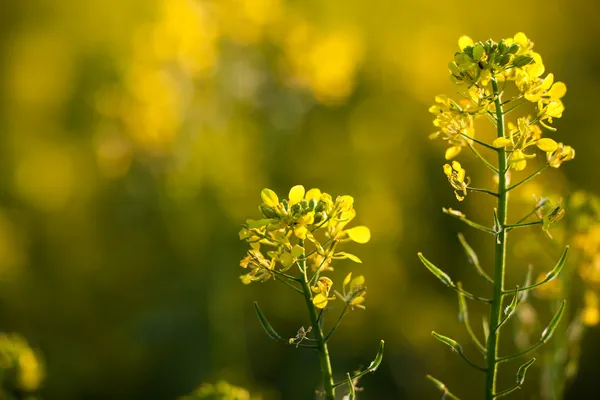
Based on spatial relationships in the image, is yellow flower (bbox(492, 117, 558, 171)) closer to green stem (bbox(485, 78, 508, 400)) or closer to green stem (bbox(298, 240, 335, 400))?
green stem (bbox(485, 78, 508, 400))

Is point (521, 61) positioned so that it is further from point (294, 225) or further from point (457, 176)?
point (294, 225)

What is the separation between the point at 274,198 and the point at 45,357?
4.82m

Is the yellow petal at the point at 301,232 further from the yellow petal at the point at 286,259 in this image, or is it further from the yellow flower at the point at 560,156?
the yellow flower at the point at 560,156

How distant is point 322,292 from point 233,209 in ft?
11.8

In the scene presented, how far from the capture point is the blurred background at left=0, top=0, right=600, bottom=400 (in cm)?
498

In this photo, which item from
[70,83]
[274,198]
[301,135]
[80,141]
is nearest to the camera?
[274,198]

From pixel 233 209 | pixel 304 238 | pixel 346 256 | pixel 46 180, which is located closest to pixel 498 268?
pixel 346 256

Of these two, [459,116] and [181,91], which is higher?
[181,91]

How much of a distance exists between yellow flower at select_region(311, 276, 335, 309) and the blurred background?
263 centimetres

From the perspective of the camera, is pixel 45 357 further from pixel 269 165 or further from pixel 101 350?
pixel 269 165

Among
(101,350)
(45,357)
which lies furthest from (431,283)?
(45,357)

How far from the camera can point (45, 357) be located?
18.8 feet

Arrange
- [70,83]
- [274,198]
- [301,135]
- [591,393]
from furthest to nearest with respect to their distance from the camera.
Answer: [70,83], [301,135], [591,393], [274,198]

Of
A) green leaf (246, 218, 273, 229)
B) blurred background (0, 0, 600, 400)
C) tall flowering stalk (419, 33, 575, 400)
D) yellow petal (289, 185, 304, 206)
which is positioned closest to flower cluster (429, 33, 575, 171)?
tall flowering stalk (419, 33, 575, 400)
